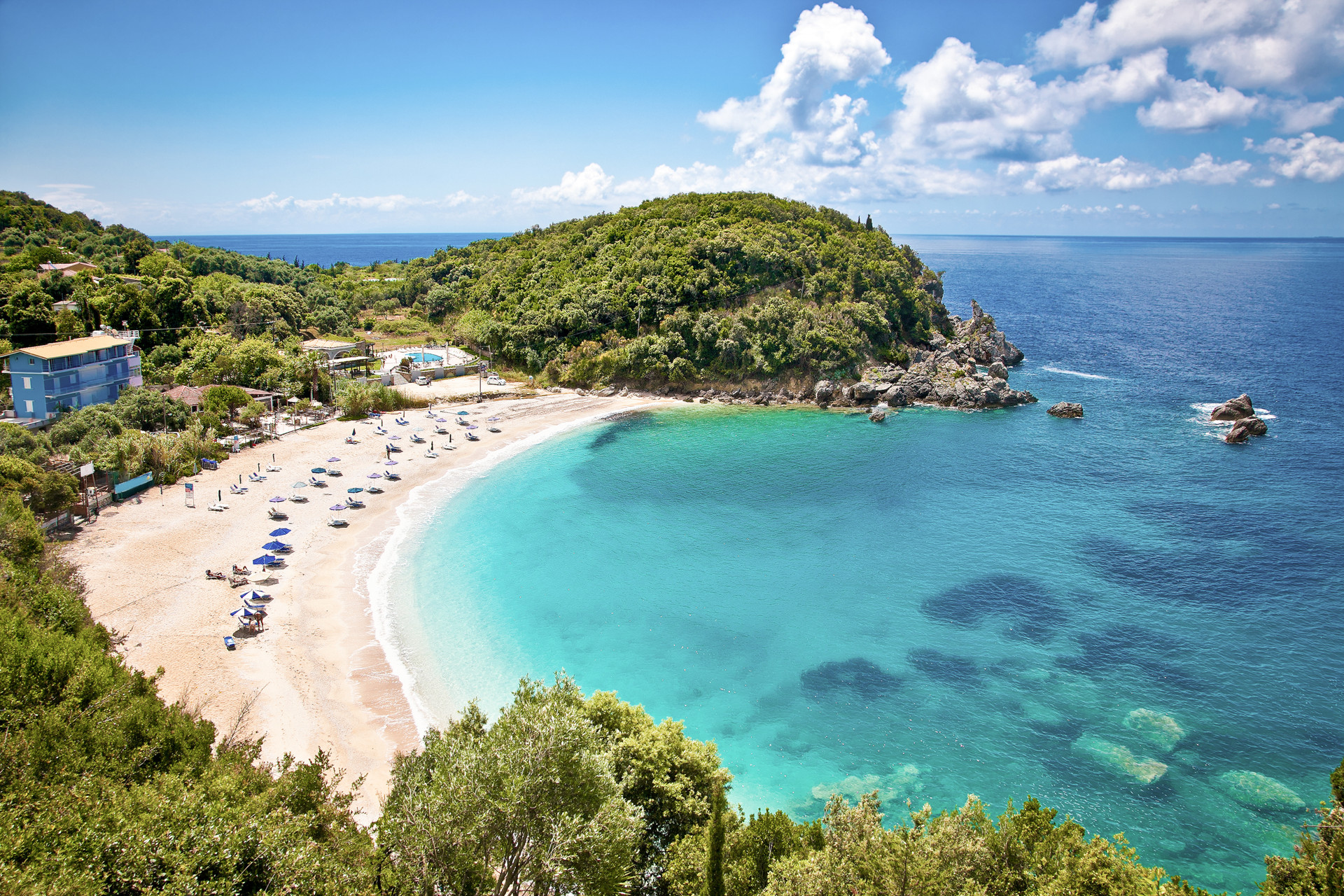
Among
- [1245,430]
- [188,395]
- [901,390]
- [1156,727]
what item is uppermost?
[188,395]

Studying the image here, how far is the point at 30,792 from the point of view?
1296 cm

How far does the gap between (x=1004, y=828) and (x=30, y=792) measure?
19.8m

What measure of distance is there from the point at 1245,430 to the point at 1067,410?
12352mm

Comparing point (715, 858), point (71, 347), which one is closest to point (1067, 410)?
point (715, 858)

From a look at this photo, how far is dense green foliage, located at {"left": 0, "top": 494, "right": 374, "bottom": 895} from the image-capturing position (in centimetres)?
1098

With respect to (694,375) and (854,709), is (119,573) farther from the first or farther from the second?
(694,375)

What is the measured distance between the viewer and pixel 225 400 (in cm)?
4891

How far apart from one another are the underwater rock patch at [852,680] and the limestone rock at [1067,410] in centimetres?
4408

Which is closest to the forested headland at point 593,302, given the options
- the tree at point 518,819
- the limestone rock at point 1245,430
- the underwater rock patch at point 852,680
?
the limestone rock at point 1245,430

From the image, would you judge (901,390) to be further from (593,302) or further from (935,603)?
(935,603)

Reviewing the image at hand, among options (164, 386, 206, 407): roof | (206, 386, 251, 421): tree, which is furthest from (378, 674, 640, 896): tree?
(164, 386, 206, 407): roof

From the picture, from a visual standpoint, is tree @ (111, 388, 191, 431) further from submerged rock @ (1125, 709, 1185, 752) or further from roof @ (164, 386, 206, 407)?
submerged rock @ (1125, 709, 1185, 752)

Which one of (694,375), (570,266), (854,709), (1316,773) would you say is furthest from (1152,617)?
(570,266)

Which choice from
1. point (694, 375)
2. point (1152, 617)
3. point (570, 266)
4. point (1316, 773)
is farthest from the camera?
point (570, 266)
